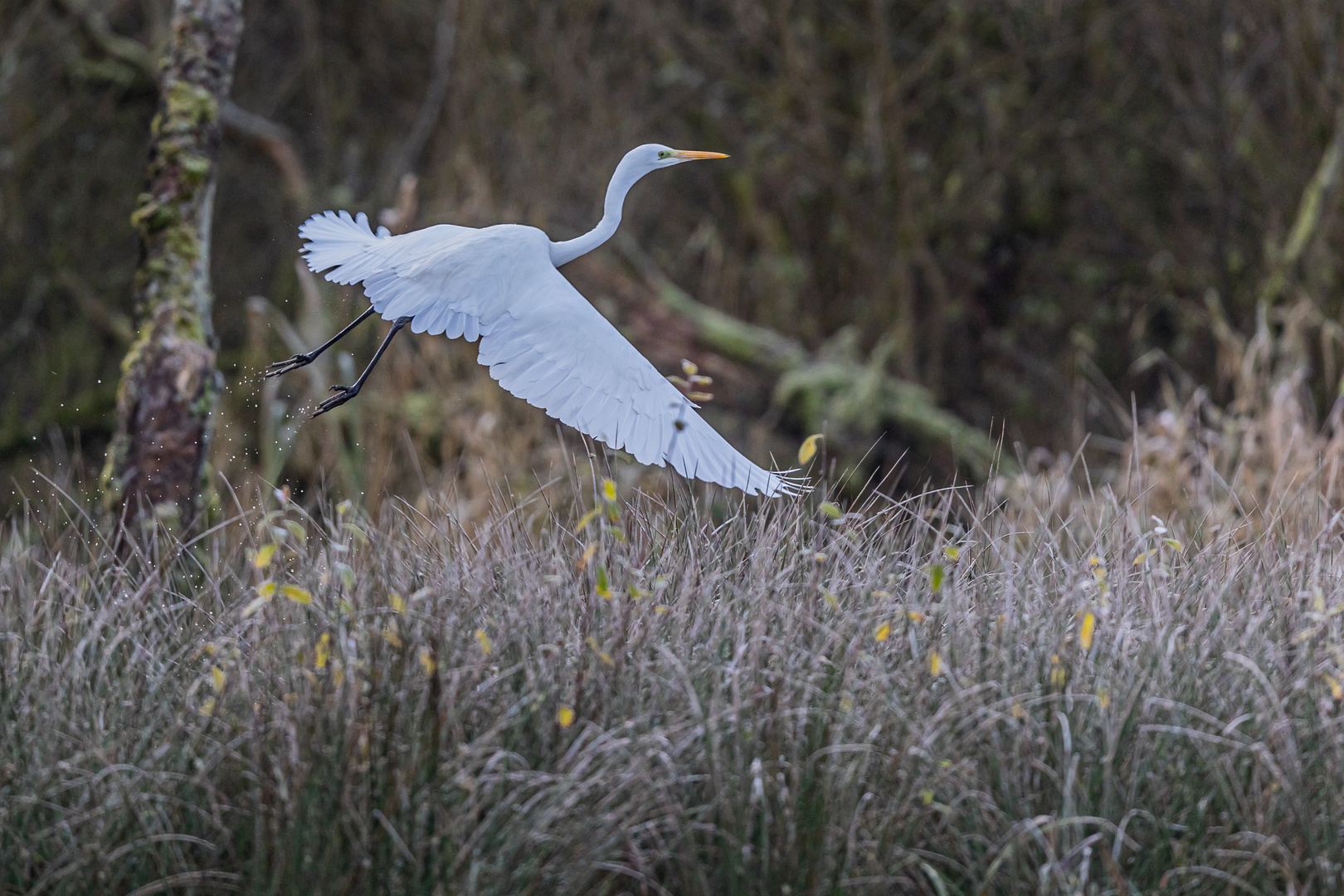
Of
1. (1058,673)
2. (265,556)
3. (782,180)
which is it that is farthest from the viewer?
(782,180)

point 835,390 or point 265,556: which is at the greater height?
point 265,556

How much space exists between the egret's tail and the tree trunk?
586 mm

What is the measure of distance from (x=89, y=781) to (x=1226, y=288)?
935 centimetres

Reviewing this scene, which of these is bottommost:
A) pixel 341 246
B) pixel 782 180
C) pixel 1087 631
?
pixel 1087 631

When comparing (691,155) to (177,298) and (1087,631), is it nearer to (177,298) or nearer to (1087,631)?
(177,298)

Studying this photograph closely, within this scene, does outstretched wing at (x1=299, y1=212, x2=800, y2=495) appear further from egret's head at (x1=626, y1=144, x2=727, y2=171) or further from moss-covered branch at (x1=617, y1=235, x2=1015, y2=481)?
moss-covered branch at (x1=617, y1=235, x2=1015, y2=481)

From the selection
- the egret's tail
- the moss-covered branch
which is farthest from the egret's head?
the moss-covered branch

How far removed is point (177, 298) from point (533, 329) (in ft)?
4.36

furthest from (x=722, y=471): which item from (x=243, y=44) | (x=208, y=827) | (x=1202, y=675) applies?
(x=243, y=44)

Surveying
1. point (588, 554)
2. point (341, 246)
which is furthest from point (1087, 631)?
point (341, 246)

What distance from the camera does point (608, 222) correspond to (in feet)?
11.7

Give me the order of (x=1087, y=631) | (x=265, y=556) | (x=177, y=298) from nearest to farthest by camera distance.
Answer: (x=265, y=556) < (x=1087, y=631) < (x=177, y=298)

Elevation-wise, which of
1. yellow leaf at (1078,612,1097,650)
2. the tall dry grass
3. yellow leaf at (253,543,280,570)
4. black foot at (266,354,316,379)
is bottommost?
the tall dry grass

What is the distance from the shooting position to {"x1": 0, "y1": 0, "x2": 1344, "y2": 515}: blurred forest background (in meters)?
8.80
